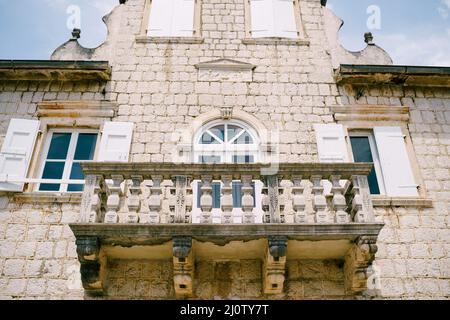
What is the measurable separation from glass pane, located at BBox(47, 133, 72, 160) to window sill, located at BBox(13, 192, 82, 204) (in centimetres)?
83

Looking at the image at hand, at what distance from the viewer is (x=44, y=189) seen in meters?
7.22

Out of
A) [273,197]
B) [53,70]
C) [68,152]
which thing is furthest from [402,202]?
[53,70]

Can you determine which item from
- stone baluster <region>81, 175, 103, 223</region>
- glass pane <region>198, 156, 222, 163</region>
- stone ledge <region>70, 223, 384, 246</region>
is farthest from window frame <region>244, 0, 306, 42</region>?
stone ledge <region>70, 223, 384, 246</region>

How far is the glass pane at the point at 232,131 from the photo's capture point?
777cm

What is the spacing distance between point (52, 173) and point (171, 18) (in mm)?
4002

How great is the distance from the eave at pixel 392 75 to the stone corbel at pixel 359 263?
3493 millimetres

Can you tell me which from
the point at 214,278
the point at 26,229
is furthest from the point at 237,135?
the point at 26,229

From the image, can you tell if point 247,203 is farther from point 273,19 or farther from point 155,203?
point 273,19

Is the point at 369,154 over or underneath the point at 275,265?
over

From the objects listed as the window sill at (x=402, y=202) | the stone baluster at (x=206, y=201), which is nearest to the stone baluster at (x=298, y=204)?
the stone baluster at (x=206, y=201)

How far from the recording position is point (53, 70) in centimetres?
805

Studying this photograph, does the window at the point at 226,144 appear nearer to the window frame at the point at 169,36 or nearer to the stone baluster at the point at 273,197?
the stone baluster at the point at 273,197

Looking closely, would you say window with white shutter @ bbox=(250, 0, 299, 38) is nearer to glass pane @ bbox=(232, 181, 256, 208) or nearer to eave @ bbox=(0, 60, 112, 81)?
eave @ bbox=(0, 60, 112, 81)

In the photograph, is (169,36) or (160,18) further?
(160,18)
